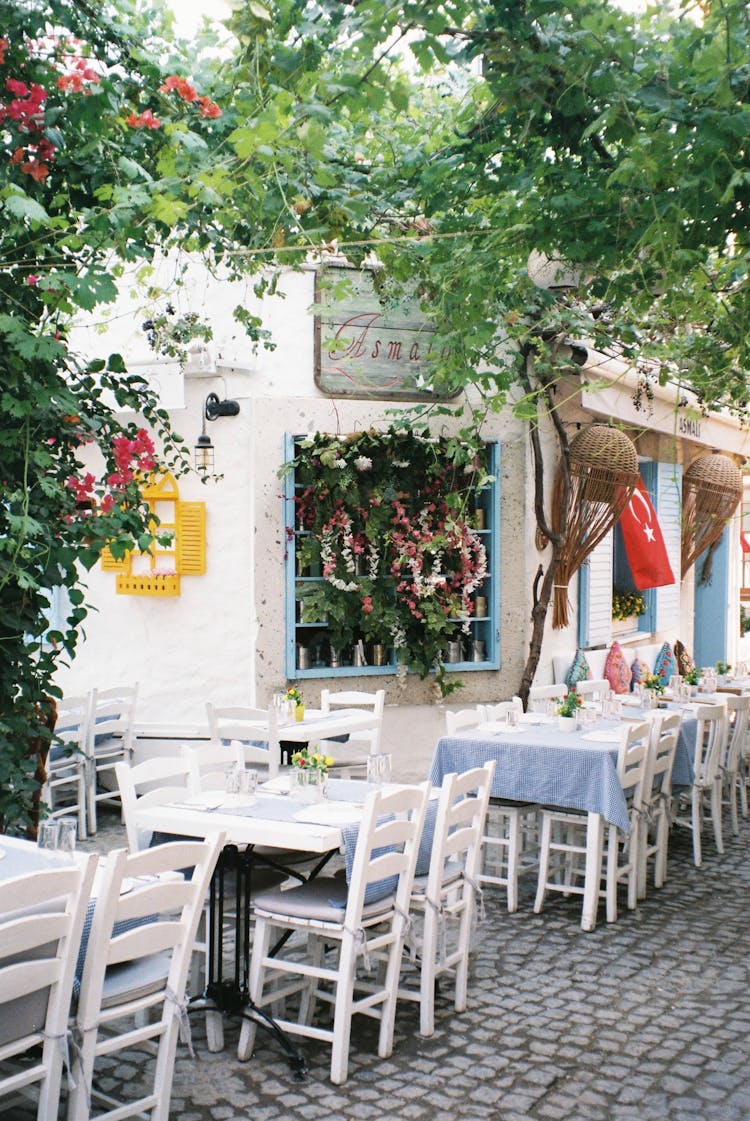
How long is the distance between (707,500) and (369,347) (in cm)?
559

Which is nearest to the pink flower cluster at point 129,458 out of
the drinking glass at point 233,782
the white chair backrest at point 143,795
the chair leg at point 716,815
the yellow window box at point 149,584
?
the white chair backrest at point 143,795

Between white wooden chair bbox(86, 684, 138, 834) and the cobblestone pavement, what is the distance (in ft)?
11.4

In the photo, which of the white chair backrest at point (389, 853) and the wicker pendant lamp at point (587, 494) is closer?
the white chair backrest at point (389, 853)

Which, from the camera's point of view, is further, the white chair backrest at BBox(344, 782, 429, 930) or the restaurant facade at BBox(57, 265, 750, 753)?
the restaurant facade at BBox(57, 265, 750, 753)

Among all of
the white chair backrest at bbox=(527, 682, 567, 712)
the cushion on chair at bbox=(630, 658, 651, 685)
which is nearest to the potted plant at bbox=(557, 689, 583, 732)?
the white chair backrest at bbox=(527, 682, 567, 712)

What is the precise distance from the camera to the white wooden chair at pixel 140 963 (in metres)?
3.41

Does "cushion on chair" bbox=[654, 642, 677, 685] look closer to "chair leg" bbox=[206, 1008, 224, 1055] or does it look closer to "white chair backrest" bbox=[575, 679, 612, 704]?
"white chair backrest" bbox=[575, 679, 612, 704]

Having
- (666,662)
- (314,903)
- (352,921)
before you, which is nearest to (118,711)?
(314,903)

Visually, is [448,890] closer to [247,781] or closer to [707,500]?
[247,781]

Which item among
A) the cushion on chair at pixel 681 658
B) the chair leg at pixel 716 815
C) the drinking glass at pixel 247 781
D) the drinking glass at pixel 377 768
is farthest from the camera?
the cushion on chair at pixel 681 658

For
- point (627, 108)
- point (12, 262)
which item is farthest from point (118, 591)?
point (627, 108)

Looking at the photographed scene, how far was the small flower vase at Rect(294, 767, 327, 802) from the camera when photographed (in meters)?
5.06

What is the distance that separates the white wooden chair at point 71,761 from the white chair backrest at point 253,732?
1212 millimetres

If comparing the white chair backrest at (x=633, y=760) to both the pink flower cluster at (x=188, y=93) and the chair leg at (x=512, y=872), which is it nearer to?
the chair leg at (x=512, y=872)
